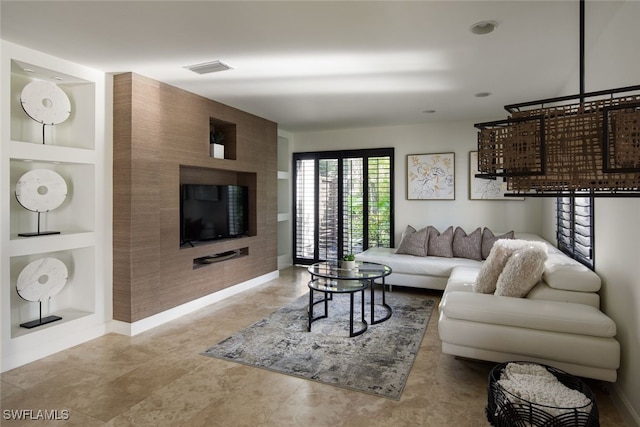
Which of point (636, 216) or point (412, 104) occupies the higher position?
point (412, 104)

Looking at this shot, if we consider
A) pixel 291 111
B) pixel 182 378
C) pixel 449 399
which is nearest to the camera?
pixel 449 399

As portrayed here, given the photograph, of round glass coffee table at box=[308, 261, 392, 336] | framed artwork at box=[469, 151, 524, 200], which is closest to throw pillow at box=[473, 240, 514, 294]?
round glass coffee table at box=[308, 261, 392, 336]

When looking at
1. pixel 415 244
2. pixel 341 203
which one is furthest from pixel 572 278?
pixel 341 203

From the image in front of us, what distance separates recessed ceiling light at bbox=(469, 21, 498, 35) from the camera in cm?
248

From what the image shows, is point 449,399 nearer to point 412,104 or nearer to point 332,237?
point 412,104

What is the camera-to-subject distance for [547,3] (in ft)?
7.25

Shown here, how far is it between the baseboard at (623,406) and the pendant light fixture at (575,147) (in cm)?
186

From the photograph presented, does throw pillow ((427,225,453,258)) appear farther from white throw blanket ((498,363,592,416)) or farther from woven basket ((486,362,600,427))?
woven basket ((486,362,600,427))

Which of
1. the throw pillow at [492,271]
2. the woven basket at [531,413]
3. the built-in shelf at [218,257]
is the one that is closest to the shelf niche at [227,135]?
the built-in shelf at [218,257]

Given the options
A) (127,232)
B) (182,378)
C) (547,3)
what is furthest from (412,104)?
(182,378)

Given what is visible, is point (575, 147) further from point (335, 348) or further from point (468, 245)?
point (468, 245)

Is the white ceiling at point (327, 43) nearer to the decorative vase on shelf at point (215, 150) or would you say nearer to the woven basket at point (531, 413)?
the decorative vase on shelf at point (215, 150)

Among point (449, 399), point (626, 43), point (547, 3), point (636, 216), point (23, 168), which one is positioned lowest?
point (449, 399)

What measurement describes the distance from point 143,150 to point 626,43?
12.8 feet
